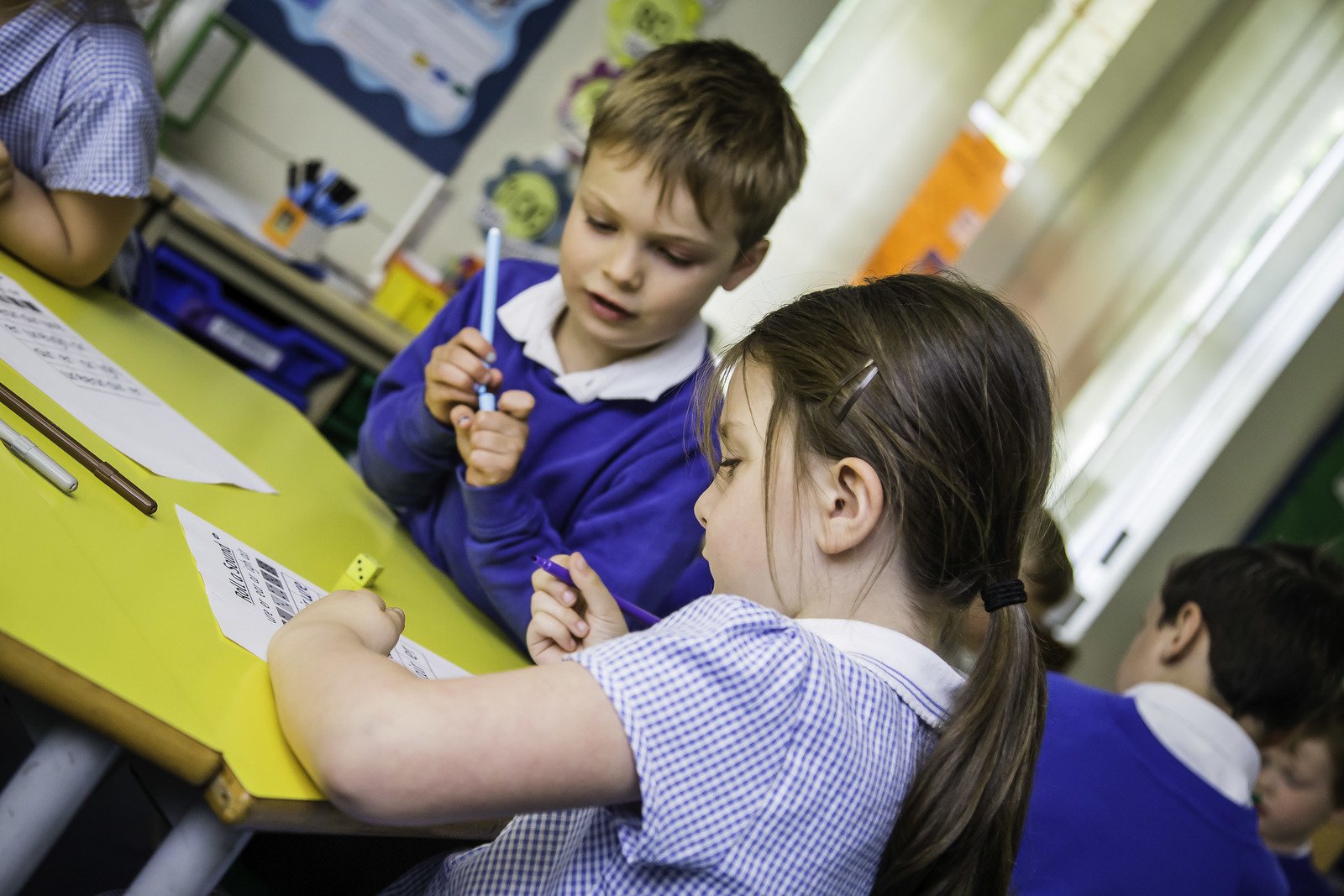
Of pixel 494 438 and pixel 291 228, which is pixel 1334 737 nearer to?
pixel 494 438

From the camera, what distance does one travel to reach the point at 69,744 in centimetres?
57

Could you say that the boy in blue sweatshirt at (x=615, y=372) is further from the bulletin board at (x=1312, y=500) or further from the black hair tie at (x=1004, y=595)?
the bulletin board at (x=1312, y=500)

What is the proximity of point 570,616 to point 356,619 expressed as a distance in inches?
10.7

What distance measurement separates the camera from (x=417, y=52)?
8.20 ft

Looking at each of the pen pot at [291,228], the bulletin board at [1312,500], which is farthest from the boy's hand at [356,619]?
the bulletin board at [1312,500]

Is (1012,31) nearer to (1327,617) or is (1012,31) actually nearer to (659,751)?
(1327,617)

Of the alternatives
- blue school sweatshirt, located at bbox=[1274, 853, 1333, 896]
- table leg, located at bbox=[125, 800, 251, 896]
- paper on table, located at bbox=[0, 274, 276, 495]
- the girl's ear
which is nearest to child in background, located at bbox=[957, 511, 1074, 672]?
the girl's ear

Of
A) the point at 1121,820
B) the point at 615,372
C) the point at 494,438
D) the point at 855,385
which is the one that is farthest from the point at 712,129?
the point at 1121,820

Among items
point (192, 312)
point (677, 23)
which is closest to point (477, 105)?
point (677, 23)

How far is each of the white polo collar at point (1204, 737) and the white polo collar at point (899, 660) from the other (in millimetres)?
803

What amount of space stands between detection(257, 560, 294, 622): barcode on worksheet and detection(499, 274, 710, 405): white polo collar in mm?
513

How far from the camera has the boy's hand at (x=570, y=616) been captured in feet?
3.10


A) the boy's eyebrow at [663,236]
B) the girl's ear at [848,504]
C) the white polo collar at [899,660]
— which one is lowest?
the white polo collar at [899,660]

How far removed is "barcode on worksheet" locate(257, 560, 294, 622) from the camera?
78 cm
